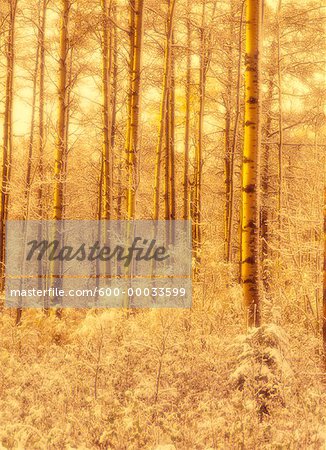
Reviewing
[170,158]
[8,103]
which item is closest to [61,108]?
[8,103]

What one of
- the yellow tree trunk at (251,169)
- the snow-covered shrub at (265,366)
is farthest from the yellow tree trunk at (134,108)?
the snow-covered shrub at (265,366)

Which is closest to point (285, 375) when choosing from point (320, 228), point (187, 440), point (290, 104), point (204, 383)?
point (204, 383)

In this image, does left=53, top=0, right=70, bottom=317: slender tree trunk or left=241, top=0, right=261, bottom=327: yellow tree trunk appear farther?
left=53, top=0, right=70, bottom=317: slender tree trunk

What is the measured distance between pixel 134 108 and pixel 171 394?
6.51 m

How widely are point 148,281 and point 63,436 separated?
8.18 m

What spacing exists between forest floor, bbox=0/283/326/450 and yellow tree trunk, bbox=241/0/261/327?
2.18ft

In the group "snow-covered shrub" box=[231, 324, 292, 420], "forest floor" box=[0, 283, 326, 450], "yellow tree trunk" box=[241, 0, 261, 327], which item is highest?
"yellow tree trunk" box=[241, 0, 261, 327]

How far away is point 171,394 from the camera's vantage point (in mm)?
6367

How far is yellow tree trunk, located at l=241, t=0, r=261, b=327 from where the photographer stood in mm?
6770

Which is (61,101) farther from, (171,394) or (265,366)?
(265,366)

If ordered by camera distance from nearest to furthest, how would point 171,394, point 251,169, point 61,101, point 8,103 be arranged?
point 171,394
point 251,169
point 61,101
point 8,103
